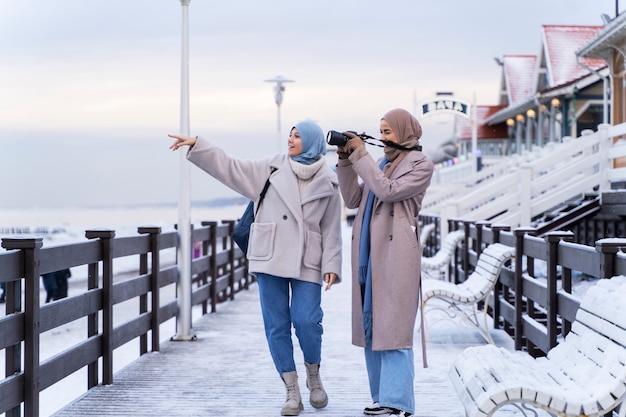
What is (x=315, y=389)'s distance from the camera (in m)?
5.84

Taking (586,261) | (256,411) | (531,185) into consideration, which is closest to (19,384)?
(256,411)

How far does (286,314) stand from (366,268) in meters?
0.75

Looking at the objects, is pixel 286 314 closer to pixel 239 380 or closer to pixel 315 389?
pixel 315 389

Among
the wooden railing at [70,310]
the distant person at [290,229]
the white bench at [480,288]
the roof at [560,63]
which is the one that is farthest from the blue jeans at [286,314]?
the roof at [560,63]

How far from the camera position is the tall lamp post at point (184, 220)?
9.05m

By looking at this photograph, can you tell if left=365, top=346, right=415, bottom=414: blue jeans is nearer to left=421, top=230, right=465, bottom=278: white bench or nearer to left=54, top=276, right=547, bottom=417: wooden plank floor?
left=54, top=276, right=547, bottom=417: wooden plank floor

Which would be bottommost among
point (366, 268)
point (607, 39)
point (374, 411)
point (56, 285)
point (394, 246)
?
point (56, 285)

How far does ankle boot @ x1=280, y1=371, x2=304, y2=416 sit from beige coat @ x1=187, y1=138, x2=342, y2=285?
1.99 feet

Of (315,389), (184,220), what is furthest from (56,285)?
(315,389)

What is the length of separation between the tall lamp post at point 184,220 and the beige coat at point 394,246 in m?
4.16

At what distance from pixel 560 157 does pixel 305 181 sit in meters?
10.9

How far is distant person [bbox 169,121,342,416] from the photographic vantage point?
5.57m

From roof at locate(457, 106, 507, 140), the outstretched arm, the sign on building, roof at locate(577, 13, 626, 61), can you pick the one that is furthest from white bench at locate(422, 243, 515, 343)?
roof at locate(457, 106, 507, 140)

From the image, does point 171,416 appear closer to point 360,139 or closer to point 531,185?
point 360,139
